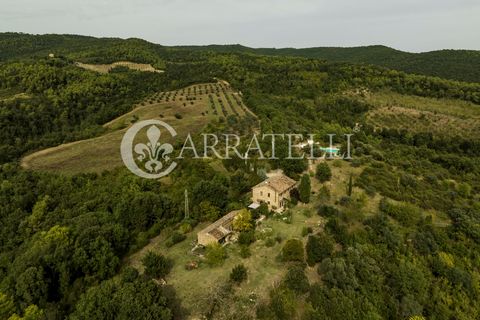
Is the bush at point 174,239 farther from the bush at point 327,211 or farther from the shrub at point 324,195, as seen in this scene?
the shrub at point 324,195

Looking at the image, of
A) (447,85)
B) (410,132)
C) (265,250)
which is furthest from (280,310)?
(447,85)

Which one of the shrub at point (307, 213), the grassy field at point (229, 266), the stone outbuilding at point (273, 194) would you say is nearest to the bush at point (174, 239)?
the grassy field at point (229, 266)

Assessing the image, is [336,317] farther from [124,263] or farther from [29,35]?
[29,35]

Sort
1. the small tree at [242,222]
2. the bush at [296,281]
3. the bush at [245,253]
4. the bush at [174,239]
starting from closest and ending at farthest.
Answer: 1. the bush at [296,281]
2. the bush at [245,253]
3. the small tree at [242,222]
4. the bush at [174,239]

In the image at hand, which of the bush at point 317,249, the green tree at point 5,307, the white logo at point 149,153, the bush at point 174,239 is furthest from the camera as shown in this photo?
the white logo at point 149,153

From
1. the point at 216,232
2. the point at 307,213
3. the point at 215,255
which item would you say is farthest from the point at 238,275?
the point at 307,213

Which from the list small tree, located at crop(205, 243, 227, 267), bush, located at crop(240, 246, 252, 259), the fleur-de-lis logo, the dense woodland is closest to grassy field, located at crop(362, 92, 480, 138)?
the dense woodland
